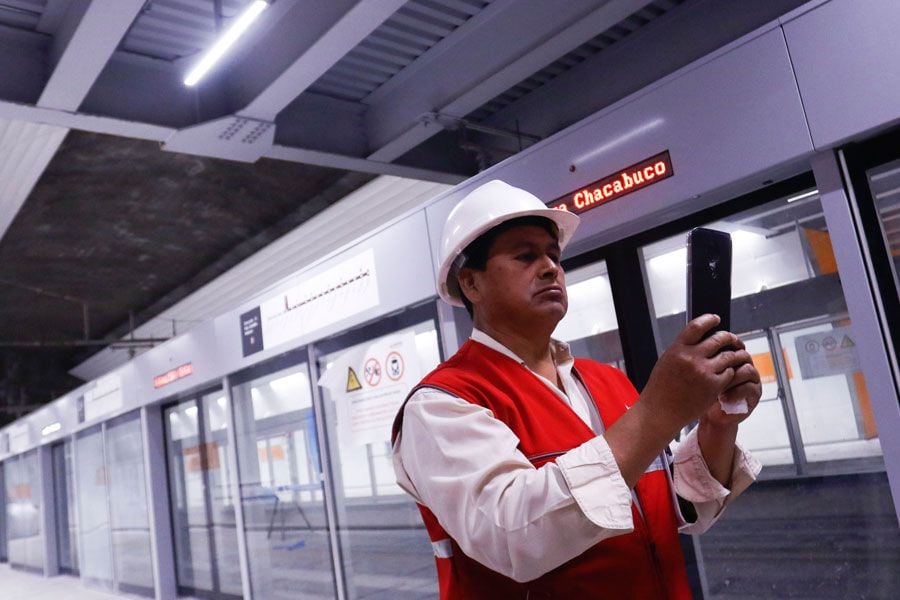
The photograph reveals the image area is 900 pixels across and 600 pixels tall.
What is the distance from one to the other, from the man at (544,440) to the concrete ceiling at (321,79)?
2.70m

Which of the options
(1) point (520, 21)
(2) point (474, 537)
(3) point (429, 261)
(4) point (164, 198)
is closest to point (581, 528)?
(2) point (474, 537)

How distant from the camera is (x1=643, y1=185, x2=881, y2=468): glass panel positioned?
2.94 m

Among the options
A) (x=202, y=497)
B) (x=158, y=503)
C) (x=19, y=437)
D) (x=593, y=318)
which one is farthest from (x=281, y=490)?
(x=19, y=437)

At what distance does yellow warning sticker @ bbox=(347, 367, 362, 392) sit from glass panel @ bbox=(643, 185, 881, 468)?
7.39ft

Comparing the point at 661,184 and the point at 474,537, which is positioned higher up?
the point at 661,184

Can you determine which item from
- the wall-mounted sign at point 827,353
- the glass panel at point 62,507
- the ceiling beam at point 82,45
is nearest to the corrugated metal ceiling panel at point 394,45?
the ceiling beam at point 82,45

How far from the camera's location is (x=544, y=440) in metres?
1.21

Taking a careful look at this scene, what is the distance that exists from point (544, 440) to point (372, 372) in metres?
3.59

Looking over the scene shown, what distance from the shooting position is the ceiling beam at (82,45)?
3.57 metres

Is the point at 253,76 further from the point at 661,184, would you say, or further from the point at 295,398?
the point at 661,184

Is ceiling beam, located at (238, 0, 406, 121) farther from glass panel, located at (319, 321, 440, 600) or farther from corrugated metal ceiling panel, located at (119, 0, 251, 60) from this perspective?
glass panel, located at (319, 321, 440, 600)

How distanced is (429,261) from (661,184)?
5.08 feet

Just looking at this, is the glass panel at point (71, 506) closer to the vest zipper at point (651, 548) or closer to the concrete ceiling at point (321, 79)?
the concrete ceiling at point (321, 79)

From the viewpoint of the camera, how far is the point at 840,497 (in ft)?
10.3
